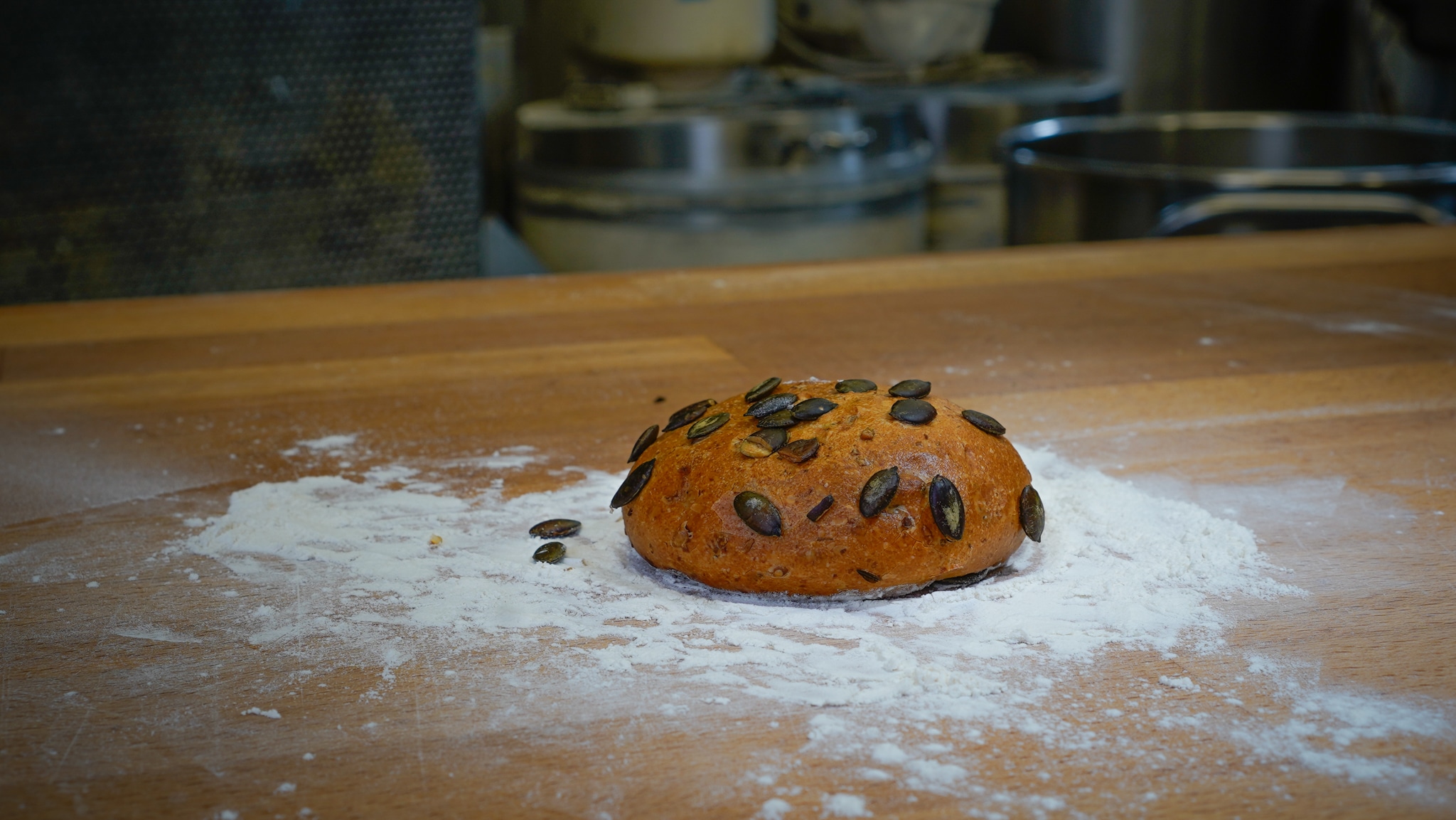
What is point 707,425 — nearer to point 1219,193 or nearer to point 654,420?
point 654,420

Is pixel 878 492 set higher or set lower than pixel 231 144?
lower

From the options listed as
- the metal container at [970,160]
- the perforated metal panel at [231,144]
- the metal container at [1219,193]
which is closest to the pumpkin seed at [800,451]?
the metal container at [1219,193]

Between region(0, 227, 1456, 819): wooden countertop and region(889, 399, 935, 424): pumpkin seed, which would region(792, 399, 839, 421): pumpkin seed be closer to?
region(889, 399, 935, 424): pumpkin seed

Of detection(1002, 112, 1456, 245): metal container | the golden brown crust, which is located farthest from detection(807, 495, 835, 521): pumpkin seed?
detection(1002, 112, 1456, 245): metal container

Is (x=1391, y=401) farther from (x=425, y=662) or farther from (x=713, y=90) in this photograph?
(x=713, y=90)

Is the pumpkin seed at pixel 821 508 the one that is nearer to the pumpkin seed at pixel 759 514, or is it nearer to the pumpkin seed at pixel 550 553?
the pumpkin seed at pixel 759 514

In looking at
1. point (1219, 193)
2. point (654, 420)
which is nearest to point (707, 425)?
point (654, 420)

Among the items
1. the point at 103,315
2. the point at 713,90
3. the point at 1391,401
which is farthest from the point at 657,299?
the point at 713,90
